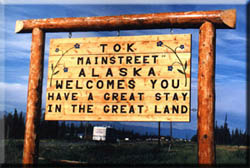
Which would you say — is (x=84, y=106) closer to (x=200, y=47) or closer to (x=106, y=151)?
(x=200, y=47)

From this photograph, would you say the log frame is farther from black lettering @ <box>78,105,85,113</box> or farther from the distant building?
the distant building

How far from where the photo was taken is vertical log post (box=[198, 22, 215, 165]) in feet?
21.8

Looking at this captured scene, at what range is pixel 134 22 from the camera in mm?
7309

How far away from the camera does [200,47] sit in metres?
6.96

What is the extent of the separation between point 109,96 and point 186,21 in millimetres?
2542

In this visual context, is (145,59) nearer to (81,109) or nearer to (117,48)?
(117,48)

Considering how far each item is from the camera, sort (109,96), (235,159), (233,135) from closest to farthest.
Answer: (109,96), (235,159), (233,135)

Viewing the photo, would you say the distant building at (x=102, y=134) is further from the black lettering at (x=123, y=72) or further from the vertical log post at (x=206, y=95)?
the vertical log post at (x=206, y=95)

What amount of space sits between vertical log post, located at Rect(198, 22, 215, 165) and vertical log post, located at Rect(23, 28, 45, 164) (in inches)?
156

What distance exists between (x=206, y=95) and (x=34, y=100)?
419 cm

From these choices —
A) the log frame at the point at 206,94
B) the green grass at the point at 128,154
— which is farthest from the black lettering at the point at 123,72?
the green grass at the point at 128,154

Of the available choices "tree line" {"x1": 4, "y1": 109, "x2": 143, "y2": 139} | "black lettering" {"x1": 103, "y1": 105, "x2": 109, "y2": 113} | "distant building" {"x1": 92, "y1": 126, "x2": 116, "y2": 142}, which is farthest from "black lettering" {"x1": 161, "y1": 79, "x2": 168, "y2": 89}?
"distant building" {"x1": 92, "y1": 126, "x2": 116, "y2": 142}

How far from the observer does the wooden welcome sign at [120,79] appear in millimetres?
7113

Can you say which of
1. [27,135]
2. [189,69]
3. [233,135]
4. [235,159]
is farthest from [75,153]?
[233,135]
